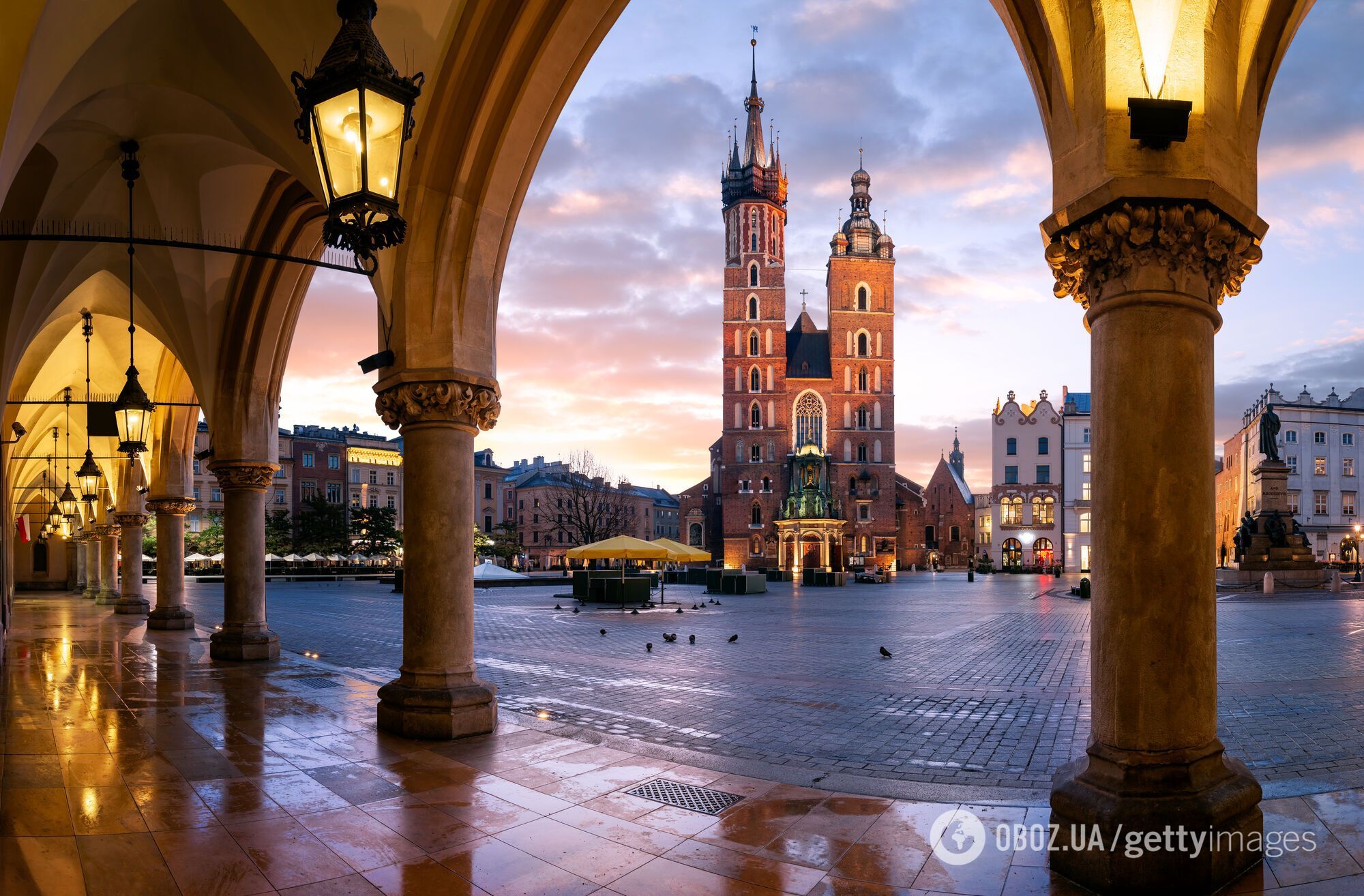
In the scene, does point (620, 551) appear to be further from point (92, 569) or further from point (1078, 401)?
point (1078, 401)

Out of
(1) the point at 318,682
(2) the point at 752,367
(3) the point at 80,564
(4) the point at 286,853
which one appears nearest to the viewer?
(4) the point at 286,853

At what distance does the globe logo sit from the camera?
4.31 meters

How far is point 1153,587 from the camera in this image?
398 cm

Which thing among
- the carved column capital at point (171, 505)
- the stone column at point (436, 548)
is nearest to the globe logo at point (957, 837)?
the stone column at point (436, 548)

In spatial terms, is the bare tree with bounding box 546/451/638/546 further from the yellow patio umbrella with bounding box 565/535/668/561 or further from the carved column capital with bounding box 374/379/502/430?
the carved column capital with bounding box 374/379/502/430

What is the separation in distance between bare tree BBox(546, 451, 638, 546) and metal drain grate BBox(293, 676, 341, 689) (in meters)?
33.6

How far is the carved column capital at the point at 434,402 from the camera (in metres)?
7.40

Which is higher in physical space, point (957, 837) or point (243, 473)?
point (243, 473)

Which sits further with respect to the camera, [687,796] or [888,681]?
[888,681]

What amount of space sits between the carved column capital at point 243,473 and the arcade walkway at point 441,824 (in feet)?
16.8

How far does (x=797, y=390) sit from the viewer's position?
76.4 metres

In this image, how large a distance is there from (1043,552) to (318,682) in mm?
69595

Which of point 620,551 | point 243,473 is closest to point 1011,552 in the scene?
point 620,551

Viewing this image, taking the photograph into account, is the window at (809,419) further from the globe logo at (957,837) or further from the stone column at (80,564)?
the globe logo at (957,837)
